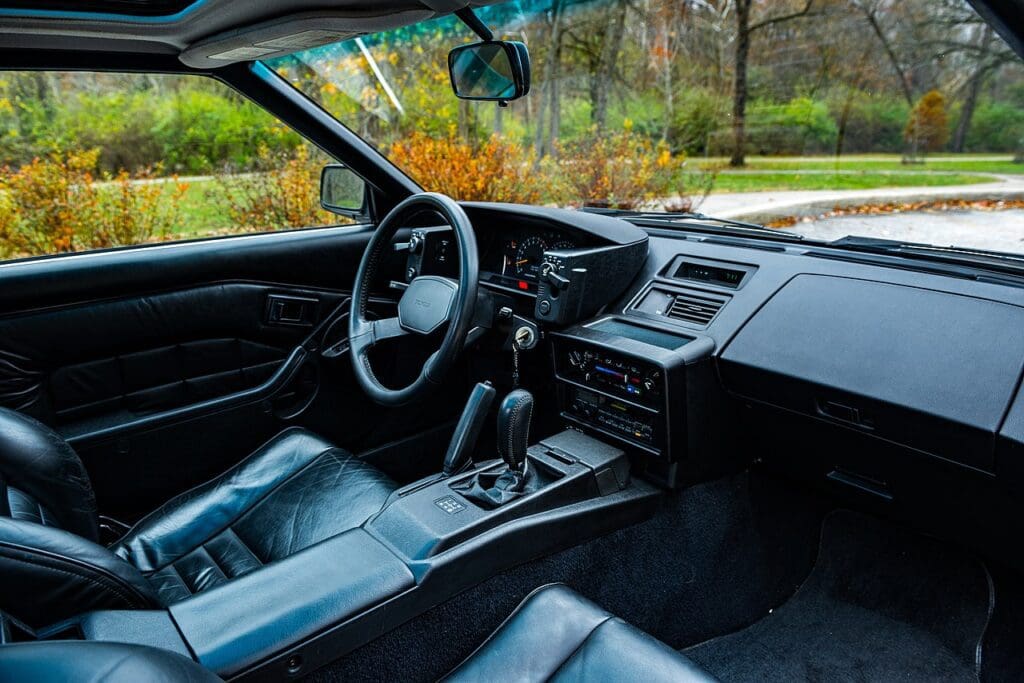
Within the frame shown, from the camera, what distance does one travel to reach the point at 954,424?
1.52 meters

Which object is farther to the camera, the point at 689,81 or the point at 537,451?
the point at 689,81

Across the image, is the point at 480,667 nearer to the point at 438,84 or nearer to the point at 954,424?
the point at 954,424

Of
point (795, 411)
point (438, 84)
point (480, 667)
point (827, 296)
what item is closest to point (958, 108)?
point (827, 296)

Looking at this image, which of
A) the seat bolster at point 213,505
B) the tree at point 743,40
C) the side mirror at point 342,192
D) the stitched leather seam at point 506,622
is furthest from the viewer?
the tree at point 743,40

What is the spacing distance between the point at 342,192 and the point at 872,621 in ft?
8.18

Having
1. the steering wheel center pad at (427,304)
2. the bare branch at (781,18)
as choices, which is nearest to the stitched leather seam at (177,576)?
the steering wheel center pad at (427,304)

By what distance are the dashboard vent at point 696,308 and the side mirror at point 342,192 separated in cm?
Result: 140

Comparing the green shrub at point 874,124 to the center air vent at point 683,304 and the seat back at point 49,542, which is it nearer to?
the center air vent at point 683,304

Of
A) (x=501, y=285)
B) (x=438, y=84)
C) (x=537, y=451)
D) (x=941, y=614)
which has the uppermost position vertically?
(x=438, y=84)

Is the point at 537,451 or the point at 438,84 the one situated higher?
the point at 438,84

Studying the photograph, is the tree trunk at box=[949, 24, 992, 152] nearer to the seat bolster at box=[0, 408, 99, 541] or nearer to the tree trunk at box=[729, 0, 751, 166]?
the seat bolster at box=[0, 408, 99, 541]

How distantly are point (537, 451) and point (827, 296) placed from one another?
0.90 m

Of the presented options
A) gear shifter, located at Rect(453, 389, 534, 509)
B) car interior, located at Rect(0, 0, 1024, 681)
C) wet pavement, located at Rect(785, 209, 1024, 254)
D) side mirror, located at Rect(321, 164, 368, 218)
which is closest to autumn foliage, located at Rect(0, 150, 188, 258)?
side mirror, located at Rect(321, 164, 368, 218)

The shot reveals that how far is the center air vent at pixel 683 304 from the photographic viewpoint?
2.08 meters
